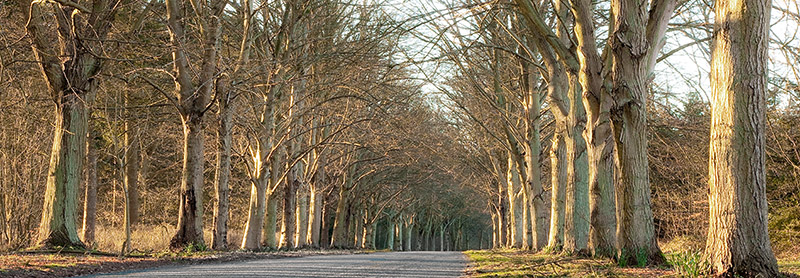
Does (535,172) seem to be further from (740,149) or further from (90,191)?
(90,191)

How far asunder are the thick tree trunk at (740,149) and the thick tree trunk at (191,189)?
11315 millimetres

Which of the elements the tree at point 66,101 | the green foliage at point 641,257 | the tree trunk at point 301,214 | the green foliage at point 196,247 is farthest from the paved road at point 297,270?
the tree trunk at point 301,214

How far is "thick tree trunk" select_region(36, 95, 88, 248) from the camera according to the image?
12500mm

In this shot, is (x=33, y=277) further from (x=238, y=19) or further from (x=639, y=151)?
(x=238, y=19)

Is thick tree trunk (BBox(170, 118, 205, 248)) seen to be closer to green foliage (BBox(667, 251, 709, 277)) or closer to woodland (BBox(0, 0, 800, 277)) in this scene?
woodland (BBox(0, 0, 800, 277))

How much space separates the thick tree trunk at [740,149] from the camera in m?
6.06

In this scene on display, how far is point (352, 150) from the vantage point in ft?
92.5

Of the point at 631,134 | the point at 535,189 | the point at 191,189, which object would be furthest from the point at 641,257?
the point at 535,189

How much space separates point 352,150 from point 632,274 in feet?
69.9

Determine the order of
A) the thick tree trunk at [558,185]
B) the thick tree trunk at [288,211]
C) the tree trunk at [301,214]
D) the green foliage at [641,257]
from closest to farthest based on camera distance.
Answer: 1. the green foliage at [641,257]
2. the thick tree trunk at [558,185]
3. the thick tree trunk at [288,211]
4. the tree trunk at [301,214]

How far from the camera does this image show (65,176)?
42.4 ft

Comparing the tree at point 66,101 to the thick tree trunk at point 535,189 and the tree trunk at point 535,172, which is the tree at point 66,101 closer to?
the tree trunk at point 535,172

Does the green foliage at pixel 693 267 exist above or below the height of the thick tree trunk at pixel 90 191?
below

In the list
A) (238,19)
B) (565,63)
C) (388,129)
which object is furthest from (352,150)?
(565,63)
